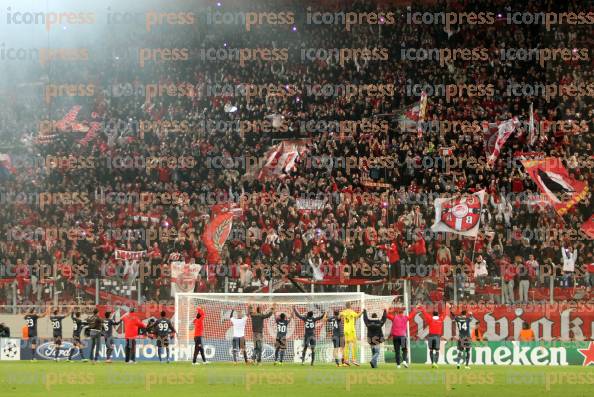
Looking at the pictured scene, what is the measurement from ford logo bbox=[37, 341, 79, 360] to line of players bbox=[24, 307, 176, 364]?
270mm

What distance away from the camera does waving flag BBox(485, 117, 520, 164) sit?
118 feet

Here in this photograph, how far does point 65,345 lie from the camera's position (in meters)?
31.1

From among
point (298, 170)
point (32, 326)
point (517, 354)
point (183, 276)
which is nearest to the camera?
point (32, 326)

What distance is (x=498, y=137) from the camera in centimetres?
3619

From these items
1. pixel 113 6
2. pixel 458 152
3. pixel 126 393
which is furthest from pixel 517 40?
pixel 126 393

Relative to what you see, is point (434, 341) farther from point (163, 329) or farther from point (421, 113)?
point (421, 113)

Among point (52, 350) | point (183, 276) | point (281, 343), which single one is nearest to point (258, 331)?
point (281, 343)

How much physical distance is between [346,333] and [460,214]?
6.19 m

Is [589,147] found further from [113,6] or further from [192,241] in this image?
[113,6]

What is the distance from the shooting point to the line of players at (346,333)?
28.1 m

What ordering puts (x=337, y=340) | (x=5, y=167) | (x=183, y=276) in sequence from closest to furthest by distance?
1. (x=337, y=340)
2. (x=183, y=276)
3. (x=5, y=167)

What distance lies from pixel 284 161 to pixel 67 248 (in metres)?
7.62

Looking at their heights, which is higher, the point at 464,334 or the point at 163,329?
the point at 163,329

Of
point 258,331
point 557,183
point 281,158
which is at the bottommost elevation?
point 258,331
